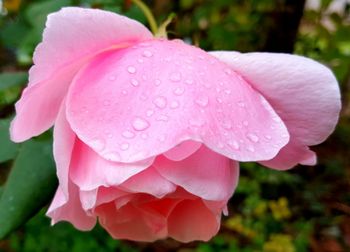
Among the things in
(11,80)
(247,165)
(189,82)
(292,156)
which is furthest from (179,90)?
(247,165)

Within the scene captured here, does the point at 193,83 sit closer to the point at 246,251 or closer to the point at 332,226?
the point at 246,251

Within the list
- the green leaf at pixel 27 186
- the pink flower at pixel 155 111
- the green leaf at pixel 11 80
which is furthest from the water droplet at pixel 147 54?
the green leaf at pixel 11 80

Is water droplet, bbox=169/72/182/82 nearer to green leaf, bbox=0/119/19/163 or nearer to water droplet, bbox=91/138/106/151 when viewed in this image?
water droplet, bbox=91/138/106/151

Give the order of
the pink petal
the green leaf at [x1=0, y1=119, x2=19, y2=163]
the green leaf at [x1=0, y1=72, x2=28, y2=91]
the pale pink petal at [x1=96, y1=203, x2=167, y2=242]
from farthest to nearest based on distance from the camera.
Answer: the green leaf at [x1=0, y1=72, x2=28, y2=91]
the green leaf at [x1=0, y1=119, x2=19, y2=163]
the pale pink petal at [x1=96, y1=203, x2=167, y2=242]
the pink petal

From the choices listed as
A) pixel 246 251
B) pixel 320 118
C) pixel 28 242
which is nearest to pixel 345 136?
pixel 246 251

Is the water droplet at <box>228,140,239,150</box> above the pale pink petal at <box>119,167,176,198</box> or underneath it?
above

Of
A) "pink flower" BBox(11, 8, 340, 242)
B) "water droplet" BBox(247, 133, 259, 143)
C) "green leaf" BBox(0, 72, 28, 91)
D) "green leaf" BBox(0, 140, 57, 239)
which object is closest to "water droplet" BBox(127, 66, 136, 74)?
"pink flower" BBox(11, 8, 340, 242)
